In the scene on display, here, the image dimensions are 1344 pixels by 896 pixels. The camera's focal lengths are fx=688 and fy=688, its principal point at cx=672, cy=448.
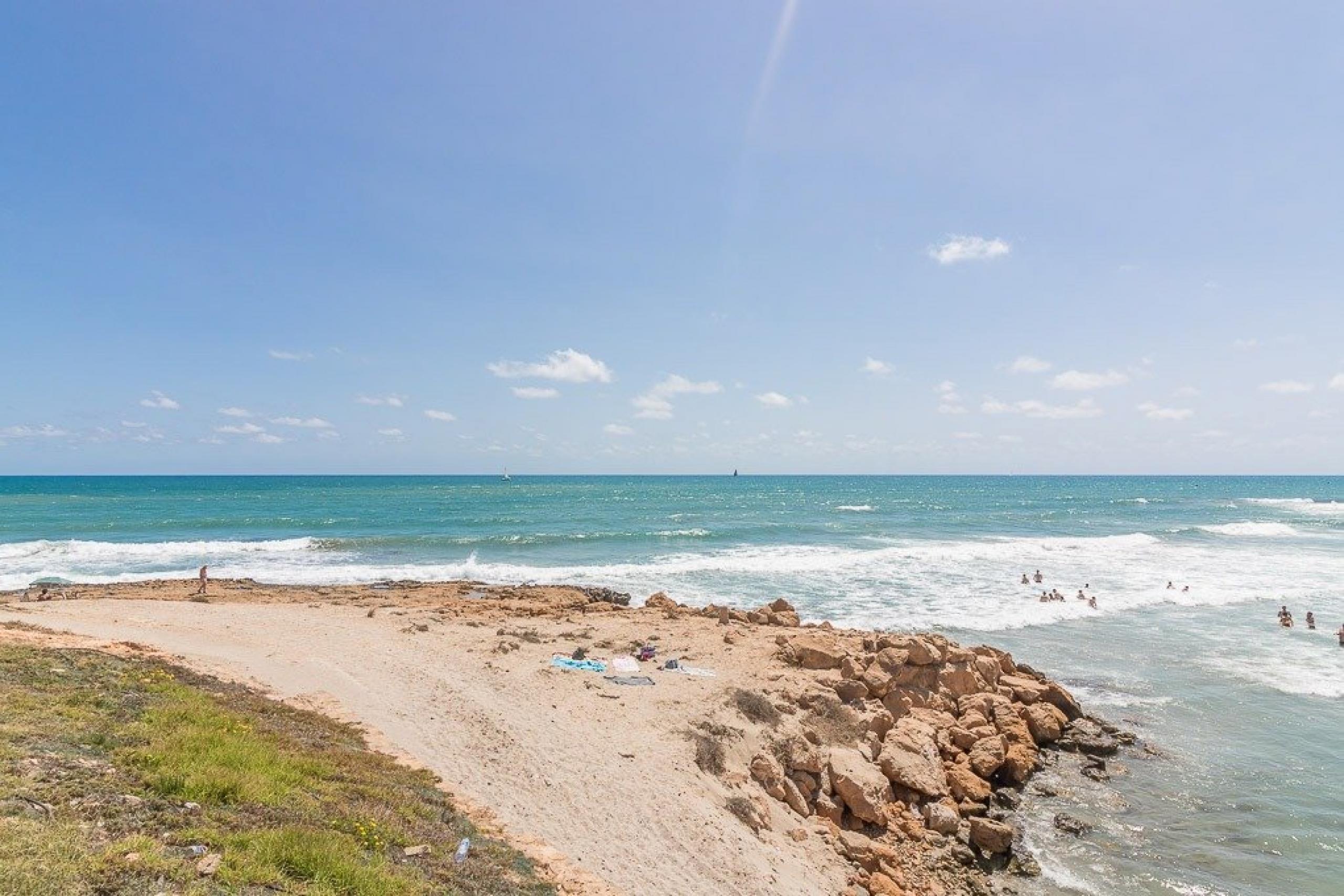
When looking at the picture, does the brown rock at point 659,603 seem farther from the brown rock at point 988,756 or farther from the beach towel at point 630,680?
the brown rock at point 988,756

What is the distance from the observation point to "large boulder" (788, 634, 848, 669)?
1681 cm

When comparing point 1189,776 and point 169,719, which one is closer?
point 169,719

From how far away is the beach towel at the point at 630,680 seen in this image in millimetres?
15586

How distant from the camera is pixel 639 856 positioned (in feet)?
28.8

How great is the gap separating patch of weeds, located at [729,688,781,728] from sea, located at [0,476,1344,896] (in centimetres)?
471

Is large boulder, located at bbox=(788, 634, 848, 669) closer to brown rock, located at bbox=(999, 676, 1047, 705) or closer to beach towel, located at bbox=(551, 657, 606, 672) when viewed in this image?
brown rock, located at bbox=(999, 676, 1047, 705)

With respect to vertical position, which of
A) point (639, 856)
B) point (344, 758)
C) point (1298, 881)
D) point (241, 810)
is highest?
point (241, 810)

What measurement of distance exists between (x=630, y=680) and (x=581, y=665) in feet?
5.12

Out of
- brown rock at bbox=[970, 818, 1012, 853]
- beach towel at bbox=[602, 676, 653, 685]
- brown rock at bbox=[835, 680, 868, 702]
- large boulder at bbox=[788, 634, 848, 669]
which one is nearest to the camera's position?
brown rock at bbox=[970, 818, 1012, 853]

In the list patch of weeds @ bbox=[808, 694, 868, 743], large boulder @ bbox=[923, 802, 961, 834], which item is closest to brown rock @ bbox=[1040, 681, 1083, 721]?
patch of weeds @ bbox=[808, 694, 868, 743]

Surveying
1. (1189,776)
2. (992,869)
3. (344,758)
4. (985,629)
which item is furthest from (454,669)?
(985,629)

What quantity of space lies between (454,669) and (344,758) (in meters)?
6.86

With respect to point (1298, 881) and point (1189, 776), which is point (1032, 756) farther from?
point (1298, 881)

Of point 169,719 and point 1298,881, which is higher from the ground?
point 169,719
